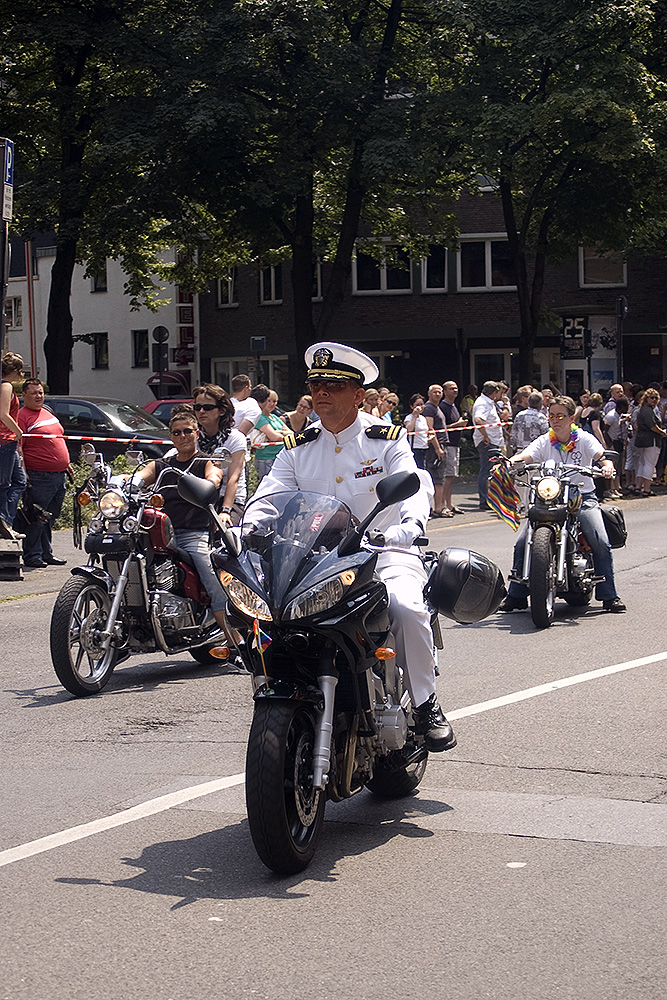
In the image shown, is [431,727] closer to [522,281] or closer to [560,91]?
[560,91]

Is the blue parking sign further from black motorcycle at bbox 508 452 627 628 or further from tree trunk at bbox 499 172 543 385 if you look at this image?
tree trunk at bbox 499 172 543 385

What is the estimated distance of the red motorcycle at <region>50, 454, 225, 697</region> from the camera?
27.9 feet

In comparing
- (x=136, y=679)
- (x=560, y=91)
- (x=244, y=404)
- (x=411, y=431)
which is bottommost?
(x=136, y=679)

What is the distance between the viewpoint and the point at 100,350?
5584 centimetres

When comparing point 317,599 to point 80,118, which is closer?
point 317,599

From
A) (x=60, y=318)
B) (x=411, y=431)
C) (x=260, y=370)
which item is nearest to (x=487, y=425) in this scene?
(x=411, y=431)

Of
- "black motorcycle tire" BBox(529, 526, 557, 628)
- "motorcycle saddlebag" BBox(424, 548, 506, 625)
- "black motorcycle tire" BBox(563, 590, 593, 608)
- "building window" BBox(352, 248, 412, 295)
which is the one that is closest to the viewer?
"motorcycle saddlebag" BBox(424, 548, 506, 625)

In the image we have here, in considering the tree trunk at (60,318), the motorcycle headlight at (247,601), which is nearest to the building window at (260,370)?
the tree trunk at (60,318)

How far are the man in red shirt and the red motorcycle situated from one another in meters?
6.21

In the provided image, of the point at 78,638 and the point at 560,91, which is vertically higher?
the point at 560,91

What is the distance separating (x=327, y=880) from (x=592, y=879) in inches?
35.4

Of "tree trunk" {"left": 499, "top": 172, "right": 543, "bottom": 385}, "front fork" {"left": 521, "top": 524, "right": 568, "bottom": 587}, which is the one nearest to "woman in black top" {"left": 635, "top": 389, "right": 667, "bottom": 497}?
"tree trunk" {"left": 499, "top": 172, "right": 543, "bottom": 385}

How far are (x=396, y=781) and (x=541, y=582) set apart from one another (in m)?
4.94

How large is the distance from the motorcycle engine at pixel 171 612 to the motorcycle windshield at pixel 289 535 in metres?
3.81
